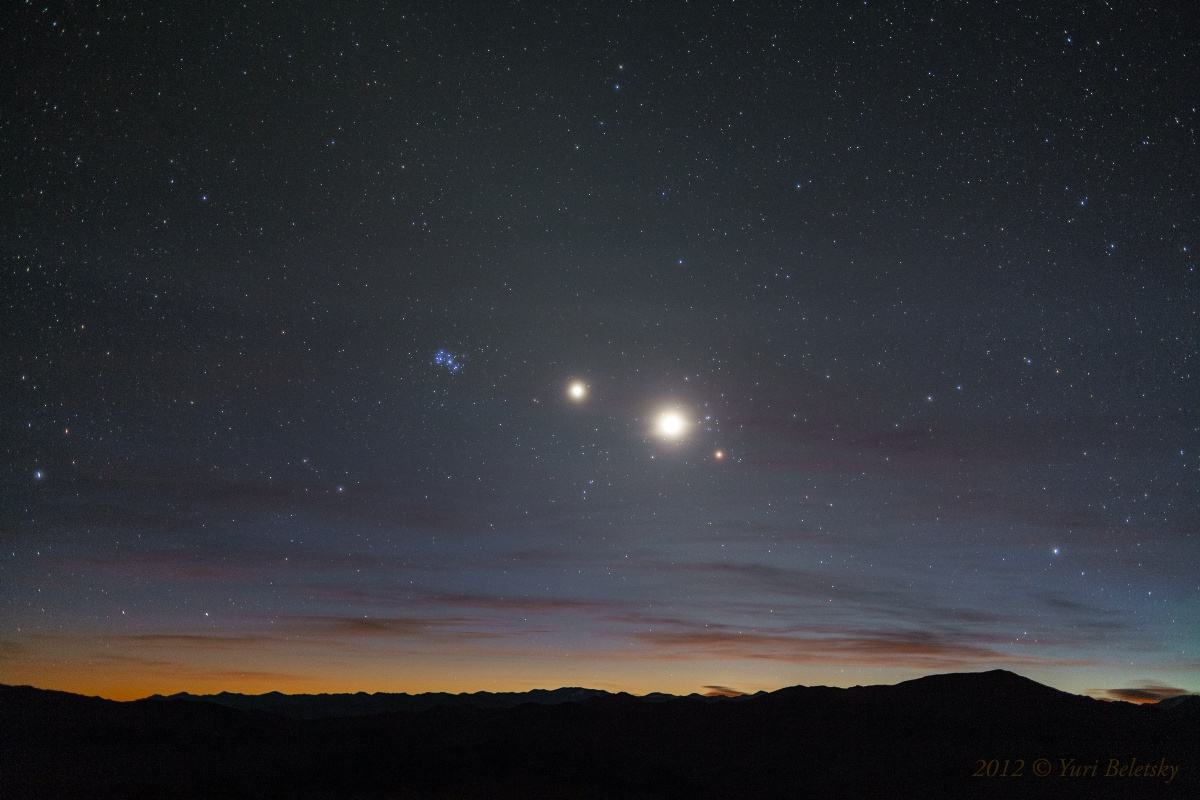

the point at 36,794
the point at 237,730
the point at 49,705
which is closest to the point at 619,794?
the point at 36,794

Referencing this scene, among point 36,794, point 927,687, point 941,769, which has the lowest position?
point 36,794

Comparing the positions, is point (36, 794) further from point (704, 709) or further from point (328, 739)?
point (704, 709)

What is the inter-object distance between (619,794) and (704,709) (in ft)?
61.2

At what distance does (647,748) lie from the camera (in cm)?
5209

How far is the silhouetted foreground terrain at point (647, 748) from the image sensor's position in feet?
139

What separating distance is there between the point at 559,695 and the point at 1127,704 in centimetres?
12085

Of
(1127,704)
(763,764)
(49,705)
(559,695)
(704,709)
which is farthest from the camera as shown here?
(559,695)

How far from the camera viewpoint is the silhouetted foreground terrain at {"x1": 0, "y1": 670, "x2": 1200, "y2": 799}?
139 feet

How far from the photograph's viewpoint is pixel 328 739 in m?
56.8

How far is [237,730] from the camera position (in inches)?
2434

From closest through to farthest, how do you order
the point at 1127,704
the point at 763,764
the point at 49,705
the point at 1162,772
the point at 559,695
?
the point at 1162,772 → the point at 763,764 → the point at 1127,704 → the point at 49,705 → the point at 559,695

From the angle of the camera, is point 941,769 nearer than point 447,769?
Yes

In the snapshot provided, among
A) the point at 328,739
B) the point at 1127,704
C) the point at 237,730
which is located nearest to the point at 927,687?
the point at 1127,704

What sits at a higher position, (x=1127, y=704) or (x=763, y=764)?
(x=1127, y=704)
